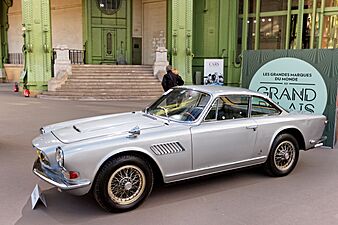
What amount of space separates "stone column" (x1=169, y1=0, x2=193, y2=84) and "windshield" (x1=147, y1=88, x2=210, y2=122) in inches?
472

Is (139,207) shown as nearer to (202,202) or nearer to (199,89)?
(202,202)

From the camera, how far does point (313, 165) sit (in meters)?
5.84

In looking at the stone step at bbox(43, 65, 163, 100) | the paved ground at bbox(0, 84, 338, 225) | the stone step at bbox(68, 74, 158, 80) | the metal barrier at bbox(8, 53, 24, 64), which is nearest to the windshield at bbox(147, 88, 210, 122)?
the paved ground at bbox(0, 84, 338, 225)

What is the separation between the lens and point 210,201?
4262 mm

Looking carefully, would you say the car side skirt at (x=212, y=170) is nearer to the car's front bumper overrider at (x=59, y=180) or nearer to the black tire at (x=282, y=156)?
the black tire at (x=282, y=156)

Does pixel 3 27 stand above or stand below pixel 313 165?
above

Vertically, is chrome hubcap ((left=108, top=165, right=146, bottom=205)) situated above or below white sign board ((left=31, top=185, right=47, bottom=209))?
above

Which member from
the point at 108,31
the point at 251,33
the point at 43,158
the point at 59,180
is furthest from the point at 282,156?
the point at 108,31

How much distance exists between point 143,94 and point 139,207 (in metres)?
11.5

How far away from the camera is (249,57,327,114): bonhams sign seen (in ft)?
23.0

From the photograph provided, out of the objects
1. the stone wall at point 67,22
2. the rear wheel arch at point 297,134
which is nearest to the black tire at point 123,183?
the rear wheel arch at point 297,134

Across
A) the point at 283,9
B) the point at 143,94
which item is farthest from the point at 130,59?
the point at 283,9

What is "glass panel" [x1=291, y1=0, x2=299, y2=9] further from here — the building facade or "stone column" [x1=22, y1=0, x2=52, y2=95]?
"stone column" [x1=22, y1=0, x2=52, y2=95]

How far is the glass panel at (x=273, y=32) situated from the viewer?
17.0 metres
